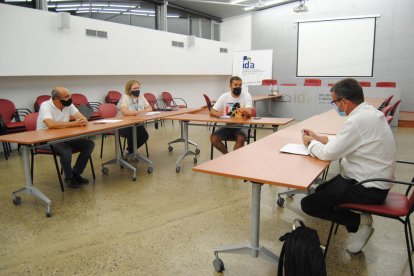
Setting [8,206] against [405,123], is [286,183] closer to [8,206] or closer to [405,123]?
[8,206]

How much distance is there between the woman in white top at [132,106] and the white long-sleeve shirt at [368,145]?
10.3 ft

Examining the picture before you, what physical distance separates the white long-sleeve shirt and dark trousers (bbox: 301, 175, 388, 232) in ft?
0.18

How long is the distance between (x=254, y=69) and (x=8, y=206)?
827 centimetres

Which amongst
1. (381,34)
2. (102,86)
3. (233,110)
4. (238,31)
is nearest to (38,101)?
(102,86)

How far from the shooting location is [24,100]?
562 cm

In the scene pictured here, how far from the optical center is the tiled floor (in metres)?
2.15

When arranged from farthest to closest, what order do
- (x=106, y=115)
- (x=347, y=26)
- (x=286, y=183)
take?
1. (x=347, y=26)
2. (x=106, y=115)
3. (x=286, y=183)

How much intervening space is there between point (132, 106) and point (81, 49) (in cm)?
224

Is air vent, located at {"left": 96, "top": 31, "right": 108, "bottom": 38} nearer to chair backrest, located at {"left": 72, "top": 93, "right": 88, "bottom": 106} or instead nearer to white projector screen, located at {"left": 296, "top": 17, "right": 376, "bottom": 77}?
chair backrest, located at {"left": 72, "top": 93, "right": 88, "bottom": 106}

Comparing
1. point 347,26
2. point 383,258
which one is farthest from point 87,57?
point 347,26

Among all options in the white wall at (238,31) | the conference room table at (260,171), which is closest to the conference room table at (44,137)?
the conference room table at (260,171)

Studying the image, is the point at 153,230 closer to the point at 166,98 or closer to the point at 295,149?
the point at 295,149

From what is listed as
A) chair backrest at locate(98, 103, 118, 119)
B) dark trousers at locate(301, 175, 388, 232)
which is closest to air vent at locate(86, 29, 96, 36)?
chair backrest at locate(98, 103, 118, 119)

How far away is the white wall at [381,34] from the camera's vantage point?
813 centimetres
